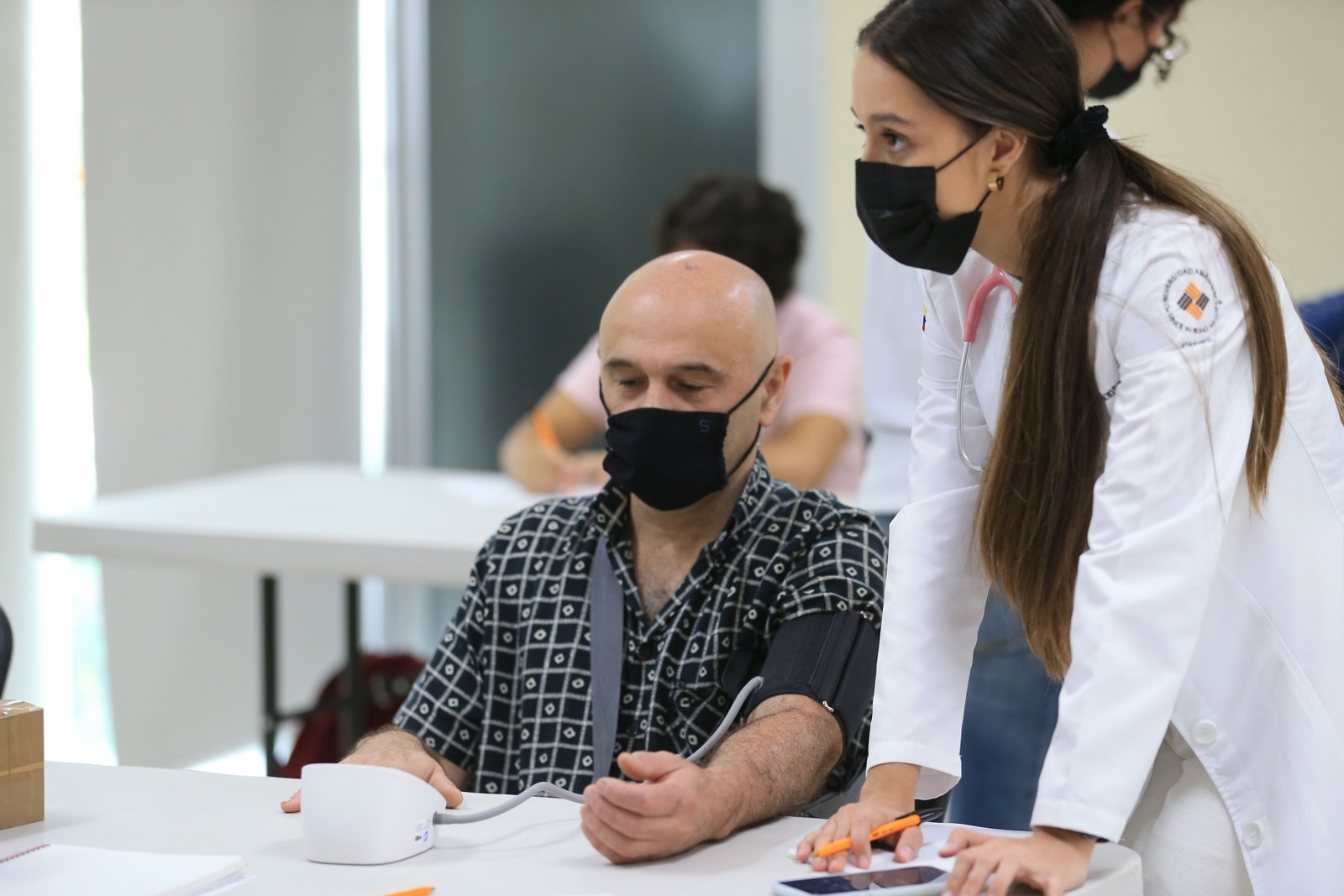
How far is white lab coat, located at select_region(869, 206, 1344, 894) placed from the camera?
1036 millimetres

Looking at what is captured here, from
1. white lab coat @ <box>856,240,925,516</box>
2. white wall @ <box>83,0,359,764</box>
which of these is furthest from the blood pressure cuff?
white wall @ <box>83,0,359,764</box>

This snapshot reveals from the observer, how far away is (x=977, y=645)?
6.95 ft

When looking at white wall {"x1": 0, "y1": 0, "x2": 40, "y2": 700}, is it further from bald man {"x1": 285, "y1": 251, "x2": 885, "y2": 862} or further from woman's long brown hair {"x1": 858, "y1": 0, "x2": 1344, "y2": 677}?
woman's long brown hair {"x1": 858, "y1": 0, "x2": 1344, "y2": 677}

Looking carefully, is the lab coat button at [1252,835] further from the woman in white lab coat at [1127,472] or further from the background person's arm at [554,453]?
the background person's arm at [554,453]

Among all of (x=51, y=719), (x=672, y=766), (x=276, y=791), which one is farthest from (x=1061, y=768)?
(x=51, y=719)

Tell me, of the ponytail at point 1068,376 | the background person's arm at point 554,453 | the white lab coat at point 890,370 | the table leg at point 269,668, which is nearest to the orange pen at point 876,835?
the ponytail at point 1068,376

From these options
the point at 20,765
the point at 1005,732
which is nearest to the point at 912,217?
the point at 20,765

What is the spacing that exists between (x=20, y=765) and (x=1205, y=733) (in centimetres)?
105

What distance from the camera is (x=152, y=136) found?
12.3ft

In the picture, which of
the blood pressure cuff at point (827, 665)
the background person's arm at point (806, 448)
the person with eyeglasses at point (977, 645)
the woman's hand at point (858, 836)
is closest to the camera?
the woman's hand at point (858, 836)

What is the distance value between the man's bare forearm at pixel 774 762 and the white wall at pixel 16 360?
248cm

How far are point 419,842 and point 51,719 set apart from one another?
8.46 feet

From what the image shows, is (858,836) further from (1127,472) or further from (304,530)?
(304,530)

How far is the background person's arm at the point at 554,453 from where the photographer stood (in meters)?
3.06
